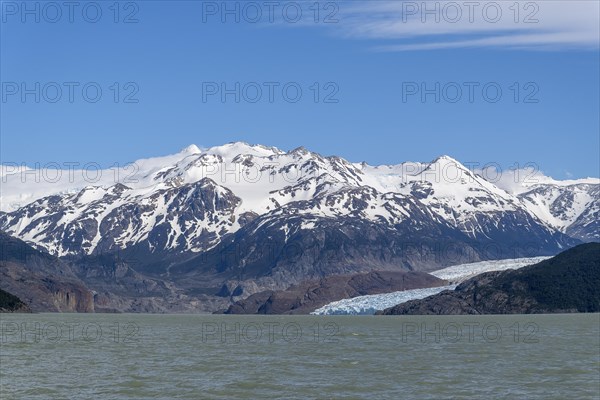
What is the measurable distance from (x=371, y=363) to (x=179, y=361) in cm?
2939

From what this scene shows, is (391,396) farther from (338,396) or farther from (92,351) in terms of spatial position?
(92,351)

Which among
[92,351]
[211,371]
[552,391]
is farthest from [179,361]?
[552,391]

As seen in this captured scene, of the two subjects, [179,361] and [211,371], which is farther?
[179,361]

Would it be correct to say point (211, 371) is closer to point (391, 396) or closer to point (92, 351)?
point (391, 396)

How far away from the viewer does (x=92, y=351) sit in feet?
616

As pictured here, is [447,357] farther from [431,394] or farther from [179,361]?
[431,394]

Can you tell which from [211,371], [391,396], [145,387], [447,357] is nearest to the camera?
[391,396]

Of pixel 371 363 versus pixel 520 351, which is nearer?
pixel 371 363

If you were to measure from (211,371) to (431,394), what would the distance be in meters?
38.5

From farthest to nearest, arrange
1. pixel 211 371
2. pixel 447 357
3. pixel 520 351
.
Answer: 1. pixel 520 351
2. pixel 447 357
3. pixel 211 371

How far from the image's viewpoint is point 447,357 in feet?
545

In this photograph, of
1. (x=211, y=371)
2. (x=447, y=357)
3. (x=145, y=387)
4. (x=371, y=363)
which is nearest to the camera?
(x=145, y=387)

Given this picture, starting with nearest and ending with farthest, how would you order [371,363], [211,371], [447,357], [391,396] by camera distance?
[391,396] → [211,371] → [371,363] → [447,357]

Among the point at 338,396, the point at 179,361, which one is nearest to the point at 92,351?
the point at 179,361
